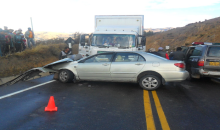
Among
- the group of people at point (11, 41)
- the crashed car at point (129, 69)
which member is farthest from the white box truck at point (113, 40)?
the group of people at point (11, 41)

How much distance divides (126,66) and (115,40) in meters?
3.36

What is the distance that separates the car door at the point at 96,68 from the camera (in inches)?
290

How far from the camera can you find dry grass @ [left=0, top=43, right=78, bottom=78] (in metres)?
11.0

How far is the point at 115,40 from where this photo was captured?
10.2 m

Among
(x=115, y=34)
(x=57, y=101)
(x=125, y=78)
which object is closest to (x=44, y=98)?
(x=57, y=101)

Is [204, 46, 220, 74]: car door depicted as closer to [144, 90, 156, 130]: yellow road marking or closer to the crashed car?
the crashed car

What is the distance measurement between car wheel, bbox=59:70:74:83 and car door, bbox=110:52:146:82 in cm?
175

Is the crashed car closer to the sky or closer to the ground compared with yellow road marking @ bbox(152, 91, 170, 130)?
closer to the sky

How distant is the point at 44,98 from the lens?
6023mm

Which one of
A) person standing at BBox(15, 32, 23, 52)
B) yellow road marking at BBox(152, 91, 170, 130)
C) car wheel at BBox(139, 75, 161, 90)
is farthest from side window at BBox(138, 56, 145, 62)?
person standing at BBox(15, 32, 23, 52)

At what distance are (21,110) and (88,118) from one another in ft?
5.87

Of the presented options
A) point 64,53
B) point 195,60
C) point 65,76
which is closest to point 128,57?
point 65,76

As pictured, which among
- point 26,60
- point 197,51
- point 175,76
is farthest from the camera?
point 26,60

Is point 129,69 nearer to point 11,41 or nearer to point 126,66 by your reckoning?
point 126,66
